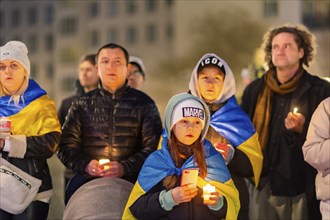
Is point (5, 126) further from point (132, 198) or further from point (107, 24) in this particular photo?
point (107, 24)

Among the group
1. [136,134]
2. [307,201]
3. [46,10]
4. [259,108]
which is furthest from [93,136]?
[46,10]

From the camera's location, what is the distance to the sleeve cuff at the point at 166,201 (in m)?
4.31

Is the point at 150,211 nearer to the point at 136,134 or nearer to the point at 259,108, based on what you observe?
the point at 136,134

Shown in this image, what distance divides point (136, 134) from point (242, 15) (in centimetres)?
2479

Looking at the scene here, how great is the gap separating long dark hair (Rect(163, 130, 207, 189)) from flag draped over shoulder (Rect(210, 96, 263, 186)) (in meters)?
0.73

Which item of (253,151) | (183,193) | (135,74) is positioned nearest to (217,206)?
(183,193)

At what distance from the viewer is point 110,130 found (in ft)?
17.9

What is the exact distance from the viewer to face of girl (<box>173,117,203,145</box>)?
453 cm

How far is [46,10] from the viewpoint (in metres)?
59.8

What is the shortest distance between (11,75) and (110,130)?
90 cm

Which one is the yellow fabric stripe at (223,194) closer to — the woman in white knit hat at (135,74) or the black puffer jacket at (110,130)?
the black puffer jacket at (110,130)

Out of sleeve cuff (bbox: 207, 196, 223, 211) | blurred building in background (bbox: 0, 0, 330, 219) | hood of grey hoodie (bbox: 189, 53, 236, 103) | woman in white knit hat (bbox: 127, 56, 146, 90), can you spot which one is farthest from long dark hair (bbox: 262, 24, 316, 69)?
blurred building in background (bbox: 0, 0, 330, 219)

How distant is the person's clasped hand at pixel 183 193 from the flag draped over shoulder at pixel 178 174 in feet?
0.75

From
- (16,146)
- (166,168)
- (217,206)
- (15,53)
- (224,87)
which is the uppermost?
(15,53)
